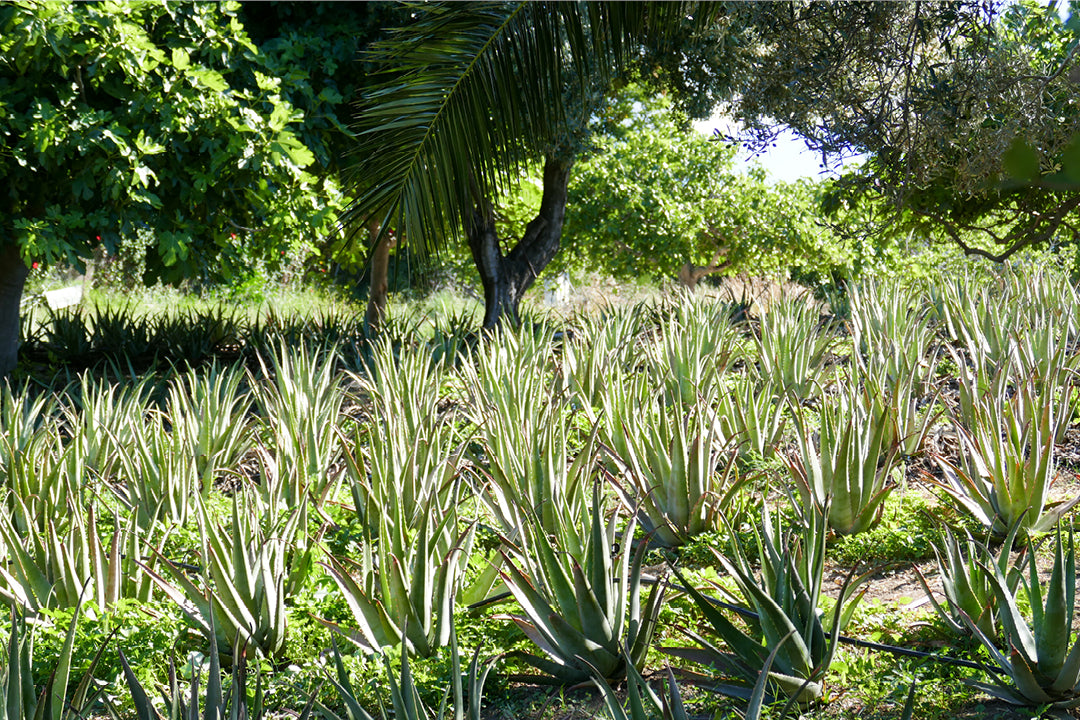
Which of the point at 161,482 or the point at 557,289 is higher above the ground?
the point at 557,289

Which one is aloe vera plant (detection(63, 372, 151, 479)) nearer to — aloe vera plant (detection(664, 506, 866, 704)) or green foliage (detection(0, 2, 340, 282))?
green foliage (detection(0, 2, 340, 282))

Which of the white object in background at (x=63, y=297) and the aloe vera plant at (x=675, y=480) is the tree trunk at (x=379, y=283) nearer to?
the aloe vera plant at (x=675, y=480)

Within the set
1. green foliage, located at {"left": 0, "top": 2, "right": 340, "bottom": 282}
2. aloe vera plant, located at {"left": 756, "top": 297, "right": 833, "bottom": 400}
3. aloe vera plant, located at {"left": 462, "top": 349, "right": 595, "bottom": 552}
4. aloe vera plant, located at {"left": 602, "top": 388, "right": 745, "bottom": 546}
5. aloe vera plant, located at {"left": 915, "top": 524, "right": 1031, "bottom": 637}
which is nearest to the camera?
aloe vera plant, located at {"left": 915, "top": 524, "right": 1031, "bottom": 637}

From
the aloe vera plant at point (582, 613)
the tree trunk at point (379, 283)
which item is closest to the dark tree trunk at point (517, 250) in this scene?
the tree trunk at point (379, 283)

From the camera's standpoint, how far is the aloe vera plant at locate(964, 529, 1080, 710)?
207cm

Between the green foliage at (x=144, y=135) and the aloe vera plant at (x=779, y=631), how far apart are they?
471 centimetres

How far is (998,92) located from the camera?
4.11 meters

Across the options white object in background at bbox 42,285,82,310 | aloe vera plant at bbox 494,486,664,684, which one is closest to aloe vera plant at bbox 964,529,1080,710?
aloe vera plant at bbox 494,486,664,684

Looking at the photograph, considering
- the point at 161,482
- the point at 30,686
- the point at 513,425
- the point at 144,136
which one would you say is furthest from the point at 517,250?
the point at 30,686

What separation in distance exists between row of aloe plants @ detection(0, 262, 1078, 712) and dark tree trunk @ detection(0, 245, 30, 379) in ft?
9.40

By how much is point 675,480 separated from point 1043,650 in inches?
56.6

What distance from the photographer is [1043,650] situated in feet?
6.95

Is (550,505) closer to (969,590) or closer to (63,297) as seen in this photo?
(969,590)

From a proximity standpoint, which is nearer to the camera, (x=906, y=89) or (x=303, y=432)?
(x=906, y=89)
